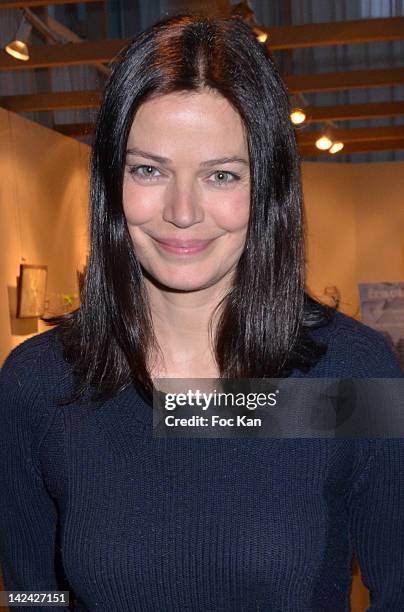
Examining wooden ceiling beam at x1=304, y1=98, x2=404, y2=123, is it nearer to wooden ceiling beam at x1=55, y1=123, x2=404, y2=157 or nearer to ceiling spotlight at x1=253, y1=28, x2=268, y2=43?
wooden ceiling beam at x1=55, y1=123, x2=404, y2=157

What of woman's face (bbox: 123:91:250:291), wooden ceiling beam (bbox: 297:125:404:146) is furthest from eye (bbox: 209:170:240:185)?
wooden ceiling beam (bbox: 297:125:404:146)

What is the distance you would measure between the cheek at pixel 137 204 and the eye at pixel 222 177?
0.23 feet

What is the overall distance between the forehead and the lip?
0.37 feet

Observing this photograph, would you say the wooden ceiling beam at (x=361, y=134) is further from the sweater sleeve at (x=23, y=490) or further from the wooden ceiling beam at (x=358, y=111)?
the sweater sleeve at (x=23, y=490)

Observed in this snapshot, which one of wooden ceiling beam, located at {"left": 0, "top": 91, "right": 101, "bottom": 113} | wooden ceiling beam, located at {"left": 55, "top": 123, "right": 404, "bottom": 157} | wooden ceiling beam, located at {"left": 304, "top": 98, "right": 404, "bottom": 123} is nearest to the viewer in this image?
wooden ceiling beam, located at {"left": 0, "top": 91, "right": 101, "bottom": 113}

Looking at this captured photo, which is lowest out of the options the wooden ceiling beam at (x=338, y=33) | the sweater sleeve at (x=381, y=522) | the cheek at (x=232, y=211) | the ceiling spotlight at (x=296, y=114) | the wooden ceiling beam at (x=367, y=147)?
the sweater sleeve at (x=381, y=522)

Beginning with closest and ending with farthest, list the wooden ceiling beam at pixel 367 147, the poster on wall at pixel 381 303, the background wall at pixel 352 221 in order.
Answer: the poster on wall at pixel 381 303, the background wall at pixel 352 221, the wooden ceiling beam at pixel 367 147

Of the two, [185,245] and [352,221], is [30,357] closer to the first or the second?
[185,245]

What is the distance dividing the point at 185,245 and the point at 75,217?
18.9ft

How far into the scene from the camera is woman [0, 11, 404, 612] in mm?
1109

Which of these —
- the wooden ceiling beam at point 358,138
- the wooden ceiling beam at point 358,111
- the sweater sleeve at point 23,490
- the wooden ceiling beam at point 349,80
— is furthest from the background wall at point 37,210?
the sweater sleeve at point 23,490

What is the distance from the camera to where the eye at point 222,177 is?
3.59ft

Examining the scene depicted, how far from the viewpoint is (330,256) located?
824cm

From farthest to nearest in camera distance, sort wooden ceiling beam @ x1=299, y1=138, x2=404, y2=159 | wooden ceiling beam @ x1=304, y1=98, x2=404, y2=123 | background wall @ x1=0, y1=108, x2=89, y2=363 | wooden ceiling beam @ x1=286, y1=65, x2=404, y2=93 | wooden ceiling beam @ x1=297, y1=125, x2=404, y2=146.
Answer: wooden ceiling beam @ x1=299, y1=138, x2=404, y2=159 < wooden ceiling beam @ x1=297, y1=125, x2=404, y2=146 < wooden ceiling beam @ x1=304, y1=98, x2=404, y2=123 < wooden ceiling beam @ x1=286, y1=65, x2=404, y2=93 < background wall @ x1=0, y1=108, x2=89, y2=363
